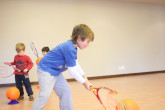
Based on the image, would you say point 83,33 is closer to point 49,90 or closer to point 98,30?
point 49,90

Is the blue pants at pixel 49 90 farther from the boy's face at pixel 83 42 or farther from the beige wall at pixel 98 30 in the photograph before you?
the beige wall at pixel 98 30

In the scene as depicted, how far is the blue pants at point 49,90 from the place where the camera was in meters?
1.95

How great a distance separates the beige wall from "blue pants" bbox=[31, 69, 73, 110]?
3.99 m

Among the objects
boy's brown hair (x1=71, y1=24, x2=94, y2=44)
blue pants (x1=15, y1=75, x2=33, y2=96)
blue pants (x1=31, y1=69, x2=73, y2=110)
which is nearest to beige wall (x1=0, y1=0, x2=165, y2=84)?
blue pants (x1=15, y1=75, x2=33, y2=96)

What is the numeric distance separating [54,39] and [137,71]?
382 cm

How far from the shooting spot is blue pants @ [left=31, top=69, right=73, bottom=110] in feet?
6.41

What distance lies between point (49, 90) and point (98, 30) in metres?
4.99

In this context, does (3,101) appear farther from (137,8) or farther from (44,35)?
(137,8)

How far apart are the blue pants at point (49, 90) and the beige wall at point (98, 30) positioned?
13.1ft

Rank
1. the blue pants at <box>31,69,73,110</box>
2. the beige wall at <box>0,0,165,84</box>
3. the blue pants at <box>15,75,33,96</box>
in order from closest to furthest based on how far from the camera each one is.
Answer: the blue pants at <box>31,69,73,110</box> < the blue pants at <box>15,75,33,96</box> < the beige wall at <box>0,0,165,84</box>

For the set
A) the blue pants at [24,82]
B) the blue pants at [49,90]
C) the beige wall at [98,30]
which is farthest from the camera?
the beige wall at [98,30]

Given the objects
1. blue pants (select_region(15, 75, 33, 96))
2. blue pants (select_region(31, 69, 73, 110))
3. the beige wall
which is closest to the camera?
blue pants (select_region(31, 69, 73, 110))

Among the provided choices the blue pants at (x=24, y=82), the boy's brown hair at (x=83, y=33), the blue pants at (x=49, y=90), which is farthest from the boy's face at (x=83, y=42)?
the blue pants at (x=24, y=82)

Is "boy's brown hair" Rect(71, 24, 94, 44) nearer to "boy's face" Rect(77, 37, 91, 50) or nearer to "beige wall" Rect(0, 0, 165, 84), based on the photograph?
"boy's face" Rect(77, 37, 91, 50)
